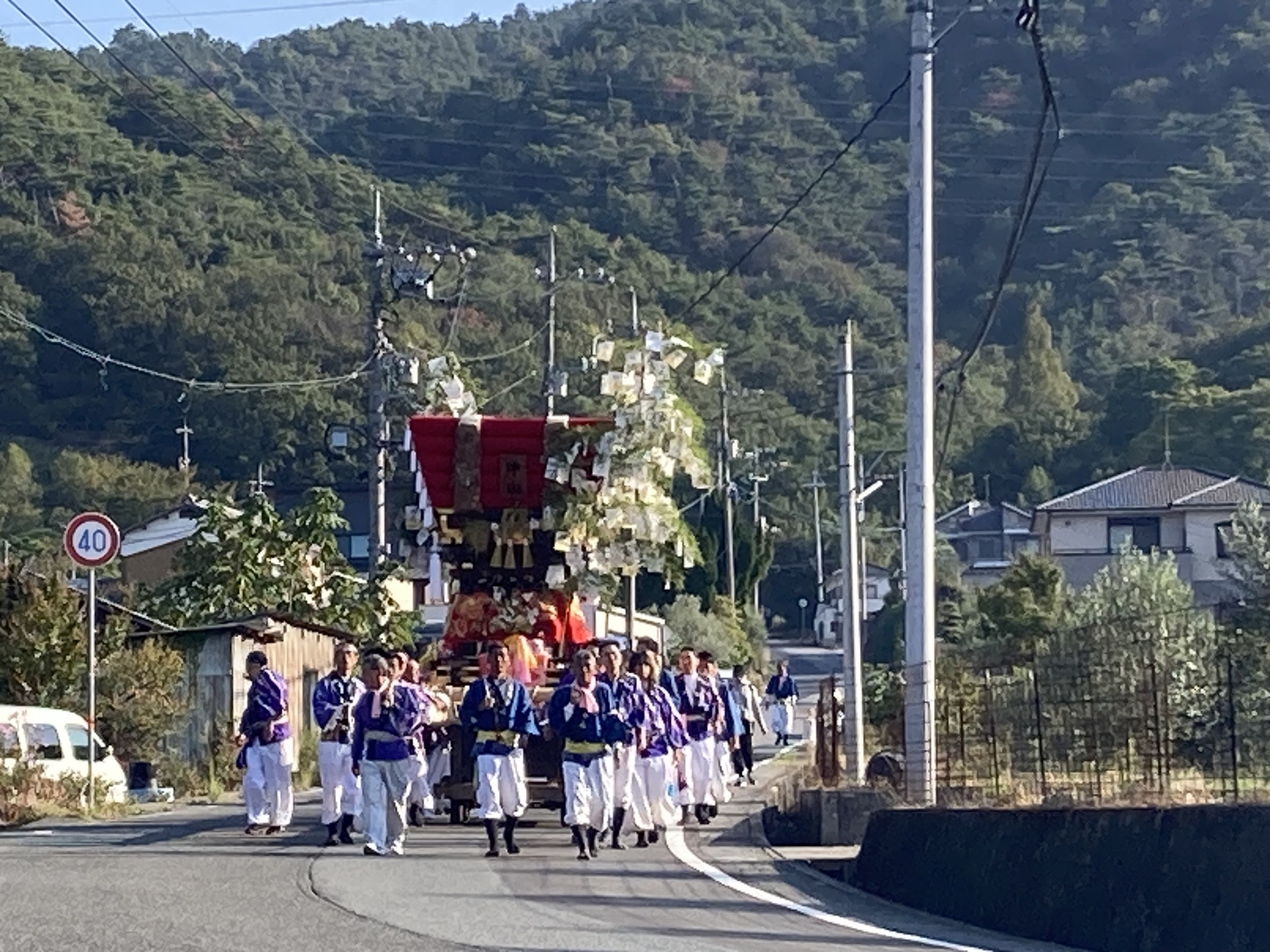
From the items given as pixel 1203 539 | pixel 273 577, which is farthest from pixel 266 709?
pixel 1203 539

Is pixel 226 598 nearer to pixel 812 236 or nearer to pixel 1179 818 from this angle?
pixel 1179 818

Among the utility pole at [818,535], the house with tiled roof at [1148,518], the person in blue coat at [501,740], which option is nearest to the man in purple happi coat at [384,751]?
the person in blue coat at [501,740]

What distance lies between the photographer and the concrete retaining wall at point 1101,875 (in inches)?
442

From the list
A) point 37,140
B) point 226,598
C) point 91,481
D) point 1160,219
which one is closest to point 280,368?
point 91,481

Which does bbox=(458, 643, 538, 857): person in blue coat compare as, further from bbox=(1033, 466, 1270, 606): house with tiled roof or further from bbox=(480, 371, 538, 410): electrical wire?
bbox=(1033, 466, 1270, 606): house with tiled roof

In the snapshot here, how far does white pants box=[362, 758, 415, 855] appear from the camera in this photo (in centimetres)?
1734

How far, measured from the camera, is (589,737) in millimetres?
18156

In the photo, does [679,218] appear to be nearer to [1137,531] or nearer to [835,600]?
[835,600]

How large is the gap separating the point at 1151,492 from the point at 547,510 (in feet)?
151

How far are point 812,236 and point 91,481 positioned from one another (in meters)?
41.1

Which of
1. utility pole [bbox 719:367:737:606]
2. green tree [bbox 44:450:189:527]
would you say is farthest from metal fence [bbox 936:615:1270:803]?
green tree [bbox 44:450:189:527]

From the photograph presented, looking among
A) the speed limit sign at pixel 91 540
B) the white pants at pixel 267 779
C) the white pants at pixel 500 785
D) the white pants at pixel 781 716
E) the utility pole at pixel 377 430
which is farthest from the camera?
the white pants at pixel 781 716

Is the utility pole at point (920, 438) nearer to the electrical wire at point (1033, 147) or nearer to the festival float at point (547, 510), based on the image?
the electrical wire at point (1033, 147)

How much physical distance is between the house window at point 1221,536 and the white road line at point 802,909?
3869cm
